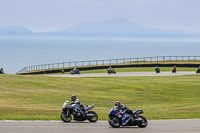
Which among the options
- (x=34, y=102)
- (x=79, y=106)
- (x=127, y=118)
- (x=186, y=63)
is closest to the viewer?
(x=127, y=118)

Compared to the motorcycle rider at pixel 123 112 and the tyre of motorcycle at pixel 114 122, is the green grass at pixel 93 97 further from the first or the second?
the motorcycle rider at pixel 123 112

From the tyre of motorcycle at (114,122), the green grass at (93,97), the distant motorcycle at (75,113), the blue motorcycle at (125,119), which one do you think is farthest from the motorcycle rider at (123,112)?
the green grass at (93,97)

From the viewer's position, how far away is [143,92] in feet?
126

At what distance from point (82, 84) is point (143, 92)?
281 inches

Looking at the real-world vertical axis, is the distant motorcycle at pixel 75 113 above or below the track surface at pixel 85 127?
above

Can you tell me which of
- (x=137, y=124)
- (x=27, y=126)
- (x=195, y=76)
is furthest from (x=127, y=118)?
(x=195, y=76)

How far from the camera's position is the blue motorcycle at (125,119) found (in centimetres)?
1773

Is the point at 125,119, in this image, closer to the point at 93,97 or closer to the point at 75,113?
the point at 75,113

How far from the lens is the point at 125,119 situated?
58.3 feet

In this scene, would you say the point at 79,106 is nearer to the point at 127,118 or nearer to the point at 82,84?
the point at 127,118

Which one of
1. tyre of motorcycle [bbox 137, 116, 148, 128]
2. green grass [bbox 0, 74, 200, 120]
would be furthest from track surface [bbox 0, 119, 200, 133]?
green grass [bbox 0, 74, 200, 120]

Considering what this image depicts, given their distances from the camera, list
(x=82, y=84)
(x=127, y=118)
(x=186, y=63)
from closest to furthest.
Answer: (x=127, y=118) < (x=82, y=84) < (x=186, y=63)

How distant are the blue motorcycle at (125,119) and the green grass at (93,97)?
391 centimetres

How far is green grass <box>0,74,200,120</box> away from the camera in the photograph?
23.7 metres
